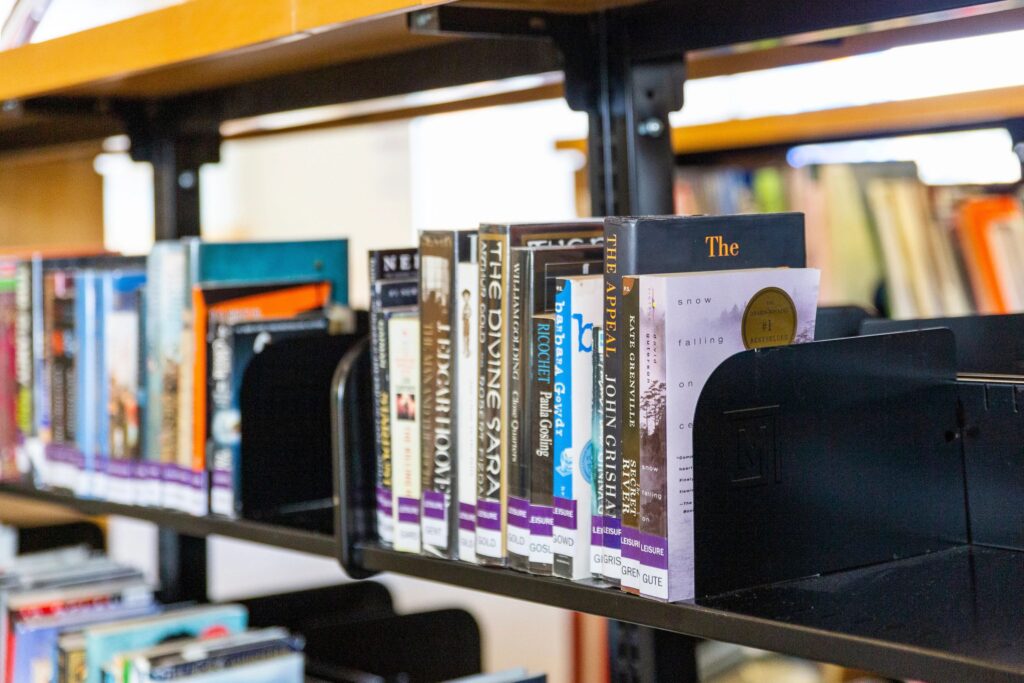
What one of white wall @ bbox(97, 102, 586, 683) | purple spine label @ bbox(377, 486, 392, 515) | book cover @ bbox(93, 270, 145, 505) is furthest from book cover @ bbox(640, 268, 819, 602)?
white wall @ bbox(97, 102, 586, 683)

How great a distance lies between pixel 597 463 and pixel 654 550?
9cm

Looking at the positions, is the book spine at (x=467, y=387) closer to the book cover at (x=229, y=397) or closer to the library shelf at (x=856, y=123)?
the book cover at (x=229, y=397)

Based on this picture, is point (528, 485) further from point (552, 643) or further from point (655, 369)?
point (552, 643)

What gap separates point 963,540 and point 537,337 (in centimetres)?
39

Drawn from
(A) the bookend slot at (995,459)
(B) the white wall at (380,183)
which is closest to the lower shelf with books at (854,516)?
(A) the bookend slot at (995,459)

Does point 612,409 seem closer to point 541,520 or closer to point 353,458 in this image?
point 541,520

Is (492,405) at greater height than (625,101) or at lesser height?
lesser

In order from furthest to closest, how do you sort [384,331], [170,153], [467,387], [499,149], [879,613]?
[499,149], [170,153], [384,331], [467,387], [879,613]

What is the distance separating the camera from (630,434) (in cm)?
84

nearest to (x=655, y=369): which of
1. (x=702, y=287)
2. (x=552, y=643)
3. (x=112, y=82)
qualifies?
(x=702, y=287)

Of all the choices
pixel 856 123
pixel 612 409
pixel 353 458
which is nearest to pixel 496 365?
pixel 612 409

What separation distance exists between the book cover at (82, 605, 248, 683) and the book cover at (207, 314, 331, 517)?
16cm

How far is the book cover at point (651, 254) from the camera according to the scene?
84cm

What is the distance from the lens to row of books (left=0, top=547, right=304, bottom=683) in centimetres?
124
